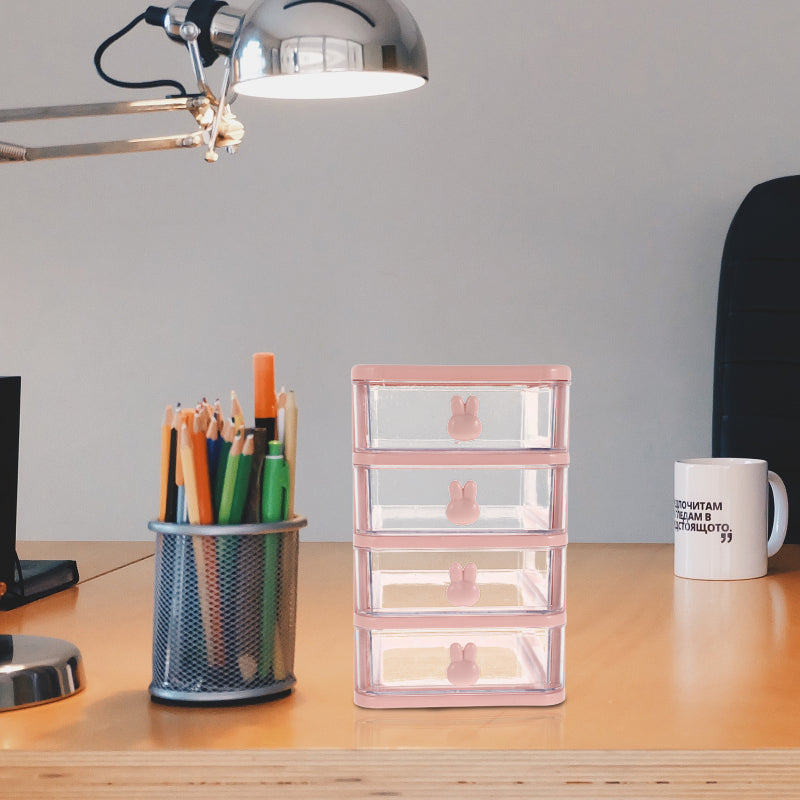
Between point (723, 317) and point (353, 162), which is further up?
point (353, 162)

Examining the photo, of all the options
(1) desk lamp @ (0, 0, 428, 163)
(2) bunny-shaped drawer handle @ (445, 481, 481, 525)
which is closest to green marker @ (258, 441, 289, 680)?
(2) bunny-shaped drawer handle @ (445, 481, 481, 525)

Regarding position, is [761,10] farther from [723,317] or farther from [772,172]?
[723,317]

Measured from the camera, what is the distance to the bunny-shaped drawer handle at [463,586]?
0.72 metres

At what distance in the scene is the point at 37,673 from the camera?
2.45 ft

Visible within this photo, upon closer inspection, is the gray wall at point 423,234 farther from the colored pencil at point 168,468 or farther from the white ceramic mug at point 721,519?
the colored pencil at point 168,468

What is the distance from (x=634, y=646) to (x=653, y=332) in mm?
1151

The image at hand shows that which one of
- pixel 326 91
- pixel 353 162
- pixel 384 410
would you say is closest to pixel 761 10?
pixel 353 162

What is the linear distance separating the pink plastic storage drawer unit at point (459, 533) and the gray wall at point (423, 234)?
49.0 inches

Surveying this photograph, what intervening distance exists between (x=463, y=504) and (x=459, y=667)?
11 centimetres

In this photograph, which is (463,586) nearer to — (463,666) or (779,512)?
(463,666)

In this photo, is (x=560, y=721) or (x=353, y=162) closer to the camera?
(x=560, y=721)

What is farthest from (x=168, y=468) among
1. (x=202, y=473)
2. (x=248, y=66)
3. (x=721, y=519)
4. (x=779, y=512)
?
(x=779, y=512)

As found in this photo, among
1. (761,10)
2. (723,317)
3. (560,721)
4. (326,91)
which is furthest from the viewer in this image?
(761,10)

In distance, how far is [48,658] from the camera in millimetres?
769
